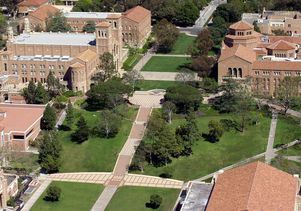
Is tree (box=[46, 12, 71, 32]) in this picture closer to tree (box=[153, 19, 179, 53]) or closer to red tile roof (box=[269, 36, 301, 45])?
tree (box=[153, 19, 179, 53])

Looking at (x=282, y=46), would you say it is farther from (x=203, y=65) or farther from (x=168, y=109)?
(x=168, y=109)

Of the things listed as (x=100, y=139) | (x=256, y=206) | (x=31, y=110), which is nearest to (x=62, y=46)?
(x=31, y=110)

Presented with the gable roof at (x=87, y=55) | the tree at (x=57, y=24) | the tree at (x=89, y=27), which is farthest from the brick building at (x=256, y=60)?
the tree at (x=57, y=24)

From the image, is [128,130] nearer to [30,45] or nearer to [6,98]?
[6,98]

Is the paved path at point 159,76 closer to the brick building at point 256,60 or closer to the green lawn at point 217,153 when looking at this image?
the brick building at point 256,60

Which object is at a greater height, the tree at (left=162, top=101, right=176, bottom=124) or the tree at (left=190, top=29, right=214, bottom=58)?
the tree at (left=190, top=29, right=214, bottom=58)

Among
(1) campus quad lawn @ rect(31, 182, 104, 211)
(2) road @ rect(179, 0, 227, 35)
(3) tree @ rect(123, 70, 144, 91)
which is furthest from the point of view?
(2) road @ rect(179, 0, 227, 35)

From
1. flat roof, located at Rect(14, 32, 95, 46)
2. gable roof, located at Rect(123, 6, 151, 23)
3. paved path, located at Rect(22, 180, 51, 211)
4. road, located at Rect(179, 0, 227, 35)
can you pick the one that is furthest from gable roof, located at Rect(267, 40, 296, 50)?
paved path, located at Rect(22, 180, 51, 211)
